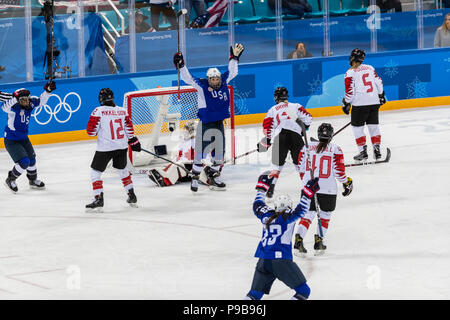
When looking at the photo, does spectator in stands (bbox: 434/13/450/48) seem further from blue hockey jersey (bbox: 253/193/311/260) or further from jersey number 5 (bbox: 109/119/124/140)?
blue hockey jersey (bbox: 253/193/311/260)

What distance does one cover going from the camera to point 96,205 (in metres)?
10.3

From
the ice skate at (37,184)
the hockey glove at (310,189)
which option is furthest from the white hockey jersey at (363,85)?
the hockey glove at (310,189)

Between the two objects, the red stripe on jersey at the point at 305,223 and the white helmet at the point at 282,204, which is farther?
the red stripe on jersey at the point at 305,223

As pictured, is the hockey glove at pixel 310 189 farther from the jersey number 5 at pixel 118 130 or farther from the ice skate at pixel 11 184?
the ice skate at pixel 11 184

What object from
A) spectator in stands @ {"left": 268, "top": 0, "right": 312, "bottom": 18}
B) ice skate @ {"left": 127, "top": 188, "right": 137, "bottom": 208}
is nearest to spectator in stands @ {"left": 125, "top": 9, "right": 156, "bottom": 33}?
spectator in stands @ {"left": 268, "top": 0, "right": 312, "bottom": 18}

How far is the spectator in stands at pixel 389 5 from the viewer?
1759 centimetres

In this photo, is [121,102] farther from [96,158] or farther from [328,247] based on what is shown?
[328,247]

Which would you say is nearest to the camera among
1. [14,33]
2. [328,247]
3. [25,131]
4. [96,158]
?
[328,247]

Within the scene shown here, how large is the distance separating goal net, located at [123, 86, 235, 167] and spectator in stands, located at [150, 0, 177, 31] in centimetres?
252

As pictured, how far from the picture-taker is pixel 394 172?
11938 mm

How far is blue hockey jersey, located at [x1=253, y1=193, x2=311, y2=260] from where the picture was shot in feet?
20.3

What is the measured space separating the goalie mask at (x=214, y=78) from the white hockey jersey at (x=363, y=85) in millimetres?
2056

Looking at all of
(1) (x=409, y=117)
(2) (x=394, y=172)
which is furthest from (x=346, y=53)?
(2) (x=394, y=172)

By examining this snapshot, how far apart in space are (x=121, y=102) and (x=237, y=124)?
84.1 inches
